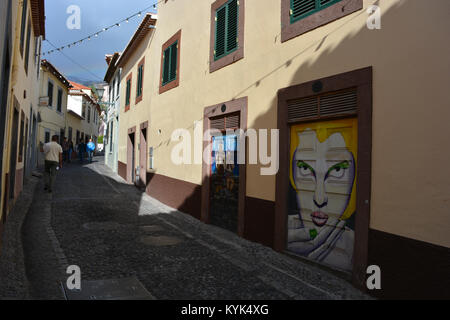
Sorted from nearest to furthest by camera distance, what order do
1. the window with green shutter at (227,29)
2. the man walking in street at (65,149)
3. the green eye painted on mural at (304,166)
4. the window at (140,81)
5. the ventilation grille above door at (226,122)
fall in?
the green eye painted on mural at (304,166)
the ventilation grille above door at (226,122)
the window with green shutter at (227,29)
the window at (140,81)
the man walking in street at (65,149)

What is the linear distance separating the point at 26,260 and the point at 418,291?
16.4ft

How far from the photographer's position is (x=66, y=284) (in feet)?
13.3

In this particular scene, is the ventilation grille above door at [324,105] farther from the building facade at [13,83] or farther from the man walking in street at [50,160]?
the man walking in street at [50,160]

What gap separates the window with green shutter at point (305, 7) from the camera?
16.8 feet

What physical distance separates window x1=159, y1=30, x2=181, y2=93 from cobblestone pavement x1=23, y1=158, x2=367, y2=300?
14.4ft

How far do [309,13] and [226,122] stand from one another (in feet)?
9.89

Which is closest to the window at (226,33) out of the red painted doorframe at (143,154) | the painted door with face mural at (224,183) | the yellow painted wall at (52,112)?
the painted door with face mural at (224,183)

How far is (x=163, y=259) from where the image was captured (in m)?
5.20

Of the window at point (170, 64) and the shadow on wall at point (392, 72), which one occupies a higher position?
the window at point (170, 64)

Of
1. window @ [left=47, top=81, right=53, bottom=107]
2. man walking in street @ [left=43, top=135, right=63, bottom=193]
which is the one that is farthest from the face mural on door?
window @ [left=47, top=81, right=53, bottom=107]

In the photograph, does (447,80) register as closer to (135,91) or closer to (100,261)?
(100,261)

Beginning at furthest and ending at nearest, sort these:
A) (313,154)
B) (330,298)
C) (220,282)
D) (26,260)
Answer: (313,154) < (26,260) < (220,282) < (330,298)

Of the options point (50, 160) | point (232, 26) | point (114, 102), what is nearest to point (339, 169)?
point (232, 26)
